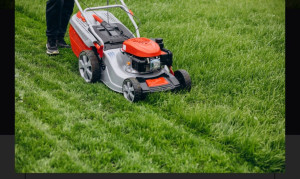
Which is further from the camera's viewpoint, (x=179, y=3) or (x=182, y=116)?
(x=179, y=3)

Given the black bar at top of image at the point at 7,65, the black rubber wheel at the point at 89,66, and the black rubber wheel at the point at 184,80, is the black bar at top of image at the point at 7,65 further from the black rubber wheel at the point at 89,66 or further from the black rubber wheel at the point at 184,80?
the black rubber wheel at the point at 184,80

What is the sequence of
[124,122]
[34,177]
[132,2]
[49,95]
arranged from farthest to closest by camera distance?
[132,2] → [49,95] → [124,122] → [34,177]

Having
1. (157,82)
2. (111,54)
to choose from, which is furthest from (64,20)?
(157,82)

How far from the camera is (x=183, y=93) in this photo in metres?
3.75

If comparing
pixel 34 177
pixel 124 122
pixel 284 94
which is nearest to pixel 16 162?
pixel 34 177

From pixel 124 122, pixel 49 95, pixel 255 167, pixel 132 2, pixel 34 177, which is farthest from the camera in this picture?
pixel 132 2

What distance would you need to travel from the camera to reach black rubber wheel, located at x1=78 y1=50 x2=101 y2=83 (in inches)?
152

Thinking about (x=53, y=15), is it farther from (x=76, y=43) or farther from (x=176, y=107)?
(x=176, y=107)

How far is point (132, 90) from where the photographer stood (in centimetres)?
356

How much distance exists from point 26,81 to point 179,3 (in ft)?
8.56

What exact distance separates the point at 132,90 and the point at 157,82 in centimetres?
27

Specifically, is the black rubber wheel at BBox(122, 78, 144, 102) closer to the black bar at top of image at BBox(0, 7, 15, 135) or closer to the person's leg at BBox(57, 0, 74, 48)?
the black bar at top of image at BBox(0, 7, 15, 135)

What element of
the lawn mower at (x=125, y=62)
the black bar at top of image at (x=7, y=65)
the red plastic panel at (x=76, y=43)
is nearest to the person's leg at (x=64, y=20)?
the red plastic panel at (x=76, y=43)

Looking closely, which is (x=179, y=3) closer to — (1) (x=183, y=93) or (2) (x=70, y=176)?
(1) (x=183, y=93)
